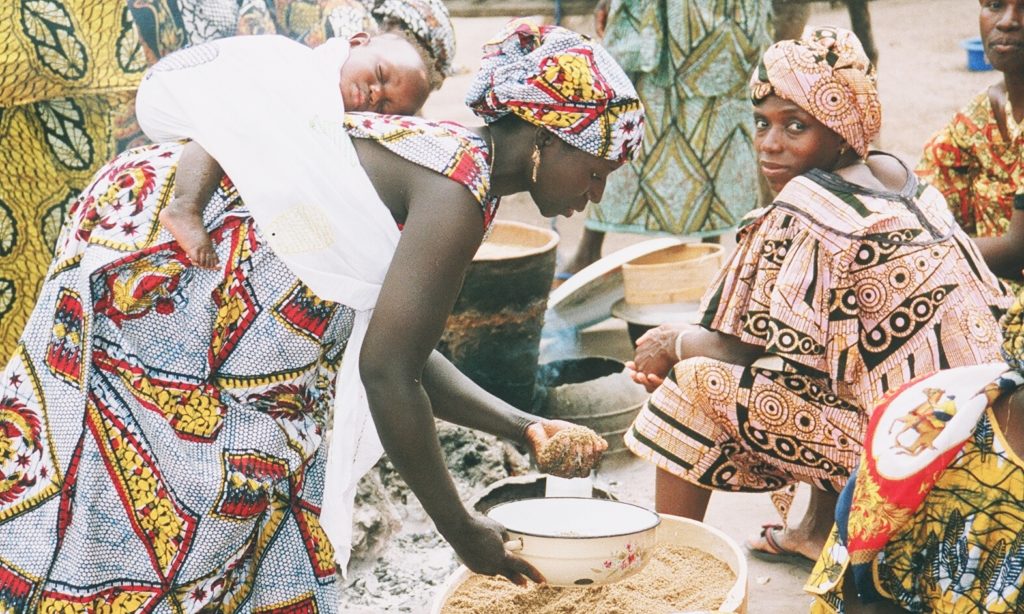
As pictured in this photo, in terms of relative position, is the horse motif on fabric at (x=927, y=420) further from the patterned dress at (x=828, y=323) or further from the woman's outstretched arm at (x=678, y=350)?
the woman's outstretched arm at (x=678, y=350)

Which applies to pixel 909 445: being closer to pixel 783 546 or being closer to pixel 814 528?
pixel 814 528

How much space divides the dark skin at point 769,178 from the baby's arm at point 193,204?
5.79ft

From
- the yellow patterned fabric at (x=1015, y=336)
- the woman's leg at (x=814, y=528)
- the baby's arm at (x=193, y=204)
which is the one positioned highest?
the baby's arm at (x=193, y=204)

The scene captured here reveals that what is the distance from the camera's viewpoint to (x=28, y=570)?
6.71 feet

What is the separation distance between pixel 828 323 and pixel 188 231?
73.2 inches

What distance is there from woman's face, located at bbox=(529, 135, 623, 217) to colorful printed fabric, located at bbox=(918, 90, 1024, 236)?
218 centimetres

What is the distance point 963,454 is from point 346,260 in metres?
1.08

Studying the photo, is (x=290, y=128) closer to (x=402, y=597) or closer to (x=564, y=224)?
(x=402, y=597)

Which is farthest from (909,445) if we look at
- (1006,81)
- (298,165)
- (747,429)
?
(1006,81)

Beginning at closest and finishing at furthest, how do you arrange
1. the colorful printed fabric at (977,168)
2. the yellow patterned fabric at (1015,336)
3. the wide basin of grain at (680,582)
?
the yellow patterned fabric at (1015,336) < the wide basin of grain at (680,582) < the colorful printed fabric at (977,168)

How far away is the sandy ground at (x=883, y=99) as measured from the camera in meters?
3.79

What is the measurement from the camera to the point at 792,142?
3357mm

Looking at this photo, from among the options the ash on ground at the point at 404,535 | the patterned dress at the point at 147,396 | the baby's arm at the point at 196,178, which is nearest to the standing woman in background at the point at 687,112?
the ash on ground at the point at 404,535

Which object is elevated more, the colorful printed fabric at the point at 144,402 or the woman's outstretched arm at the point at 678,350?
the colorful printed fabric at the point at 144,402
